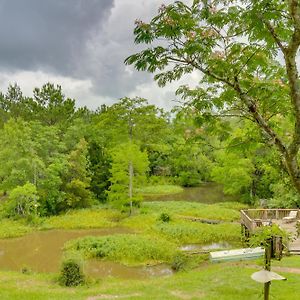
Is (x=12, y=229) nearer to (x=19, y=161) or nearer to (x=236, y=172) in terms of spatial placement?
(x=19, y=161)

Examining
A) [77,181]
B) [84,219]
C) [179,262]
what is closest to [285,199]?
[179,262]

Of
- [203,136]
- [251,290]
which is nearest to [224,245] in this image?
[251,290]

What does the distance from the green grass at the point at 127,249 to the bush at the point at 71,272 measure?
14.7ft

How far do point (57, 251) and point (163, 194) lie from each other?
25.2 meters

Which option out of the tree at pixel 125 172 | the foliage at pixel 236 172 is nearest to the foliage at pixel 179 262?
the tree at pixel 125 172

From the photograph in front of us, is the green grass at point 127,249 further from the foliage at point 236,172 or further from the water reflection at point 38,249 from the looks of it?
the foliage at point 236,172

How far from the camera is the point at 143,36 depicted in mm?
4758

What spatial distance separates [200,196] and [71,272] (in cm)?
3087

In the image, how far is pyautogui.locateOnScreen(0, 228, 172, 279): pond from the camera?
17.9 m

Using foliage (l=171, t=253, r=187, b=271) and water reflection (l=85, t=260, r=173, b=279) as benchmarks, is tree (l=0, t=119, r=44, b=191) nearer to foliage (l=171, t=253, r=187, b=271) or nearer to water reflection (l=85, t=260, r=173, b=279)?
water reflection (l=85, t=260, r=173, b=279)

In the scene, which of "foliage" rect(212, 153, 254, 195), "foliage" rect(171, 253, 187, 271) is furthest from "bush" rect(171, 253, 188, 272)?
"foliage" rect(212, 153, 254, 195)

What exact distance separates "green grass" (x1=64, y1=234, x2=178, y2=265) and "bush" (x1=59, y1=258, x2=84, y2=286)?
447cm

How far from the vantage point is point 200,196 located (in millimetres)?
44344

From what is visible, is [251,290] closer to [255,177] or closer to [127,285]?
[127,285]
